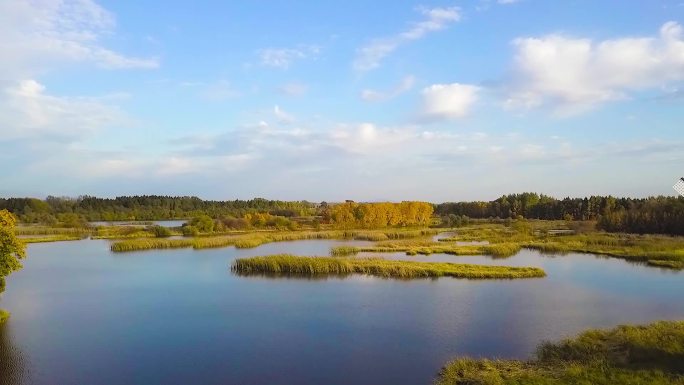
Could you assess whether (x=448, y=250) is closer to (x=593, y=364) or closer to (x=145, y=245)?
(x=145, y=245)

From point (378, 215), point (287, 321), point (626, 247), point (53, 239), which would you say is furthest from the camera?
point (378, 215)

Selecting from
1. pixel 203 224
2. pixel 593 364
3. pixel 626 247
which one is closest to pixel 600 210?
pixel 626 247

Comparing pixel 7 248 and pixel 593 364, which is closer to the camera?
pixel 593 364

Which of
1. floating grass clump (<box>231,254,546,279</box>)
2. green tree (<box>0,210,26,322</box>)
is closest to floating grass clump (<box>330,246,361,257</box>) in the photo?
floating grass clump (<box>231,254,546,279</box>)

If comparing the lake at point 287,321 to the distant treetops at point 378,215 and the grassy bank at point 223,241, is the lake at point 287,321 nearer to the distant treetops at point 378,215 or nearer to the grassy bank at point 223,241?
the grassy bank at point 223,241

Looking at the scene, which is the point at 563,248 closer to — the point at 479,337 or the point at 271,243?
the point at 271,243

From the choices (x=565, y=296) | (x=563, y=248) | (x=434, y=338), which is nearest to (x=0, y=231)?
(x=434, y=338)
